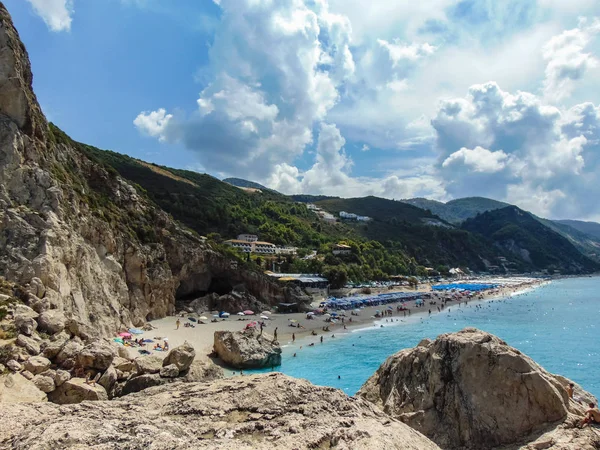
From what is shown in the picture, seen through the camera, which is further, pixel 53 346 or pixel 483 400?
pixel 53 346

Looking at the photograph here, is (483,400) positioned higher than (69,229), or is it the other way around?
(69,229)

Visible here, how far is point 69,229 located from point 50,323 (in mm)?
12499

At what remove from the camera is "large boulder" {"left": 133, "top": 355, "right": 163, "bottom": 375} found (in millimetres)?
15500

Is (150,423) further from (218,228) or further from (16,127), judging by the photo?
(218,228)

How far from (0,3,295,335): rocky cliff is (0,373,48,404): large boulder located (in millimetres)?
7935

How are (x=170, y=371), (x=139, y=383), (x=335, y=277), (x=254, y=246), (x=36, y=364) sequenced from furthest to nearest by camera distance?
(x=254, y=246) → (x=335, y=277) → (x=170, y=371) → (x=139, y=383) → (x=36, y=364)

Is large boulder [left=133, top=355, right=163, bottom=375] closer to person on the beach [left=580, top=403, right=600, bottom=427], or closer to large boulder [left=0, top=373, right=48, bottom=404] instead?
large boulder [left=0, top=373, right=48, bottom=404]

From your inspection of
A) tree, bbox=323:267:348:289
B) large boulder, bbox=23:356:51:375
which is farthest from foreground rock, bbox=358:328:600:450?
tree, bbox=323:267:348:289

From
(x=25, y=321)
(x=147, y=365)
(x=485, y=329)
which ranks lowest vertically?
(x=485, y=329)

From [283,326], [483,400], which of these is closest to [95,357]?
[483,400]

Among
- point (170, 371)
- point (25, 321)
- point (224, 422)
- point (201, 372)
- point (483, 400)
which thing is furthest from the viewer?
point (201, 372)

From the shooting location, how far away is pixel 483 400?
8.95 metres

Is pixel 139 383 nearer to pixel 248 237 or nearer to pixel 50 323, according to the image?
pixel 50 323

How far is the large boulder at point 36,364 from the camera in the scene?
12.9m
